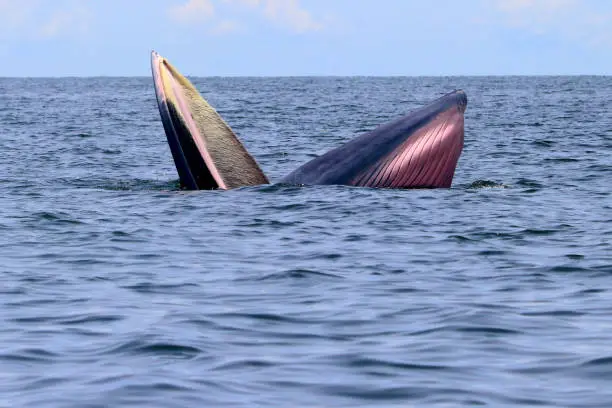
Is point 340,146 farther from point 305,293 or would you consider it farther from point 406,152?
point 305,293

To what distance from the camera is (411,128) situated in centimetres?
1689

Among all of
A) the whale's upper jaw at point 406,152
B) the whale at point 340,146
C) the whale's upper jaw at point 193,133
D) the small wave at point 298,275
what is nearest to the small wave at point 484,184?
the whale's upper jaw at point 406,152

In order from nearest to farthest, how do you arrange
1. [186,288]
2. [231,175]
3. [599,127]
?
[186,288] → [231,175] → [599,127]

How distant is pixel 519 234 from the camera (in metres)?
16.5

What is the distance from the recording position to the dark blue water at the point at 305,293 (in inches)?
364

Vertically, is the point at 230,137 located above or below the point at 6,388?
above

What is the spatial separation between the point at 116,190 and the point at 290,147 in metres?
13.2

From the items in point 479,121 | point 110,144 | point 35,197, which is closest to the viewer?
point 35,197

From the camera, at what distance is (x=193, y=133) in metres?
16.3

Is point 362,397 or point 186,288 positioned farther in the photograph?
point 186,288

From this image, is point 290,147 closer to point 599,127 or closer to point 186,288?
point 599,127

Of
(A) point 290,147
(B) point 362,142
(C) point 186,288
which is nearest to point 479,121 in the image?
(A) point 290,147

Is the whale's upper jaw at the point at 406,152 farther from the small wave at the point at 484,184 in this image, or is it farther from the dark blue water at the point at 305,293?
the small wave at the point at 484,184

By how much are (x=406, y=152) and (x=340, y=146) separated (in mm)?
949
